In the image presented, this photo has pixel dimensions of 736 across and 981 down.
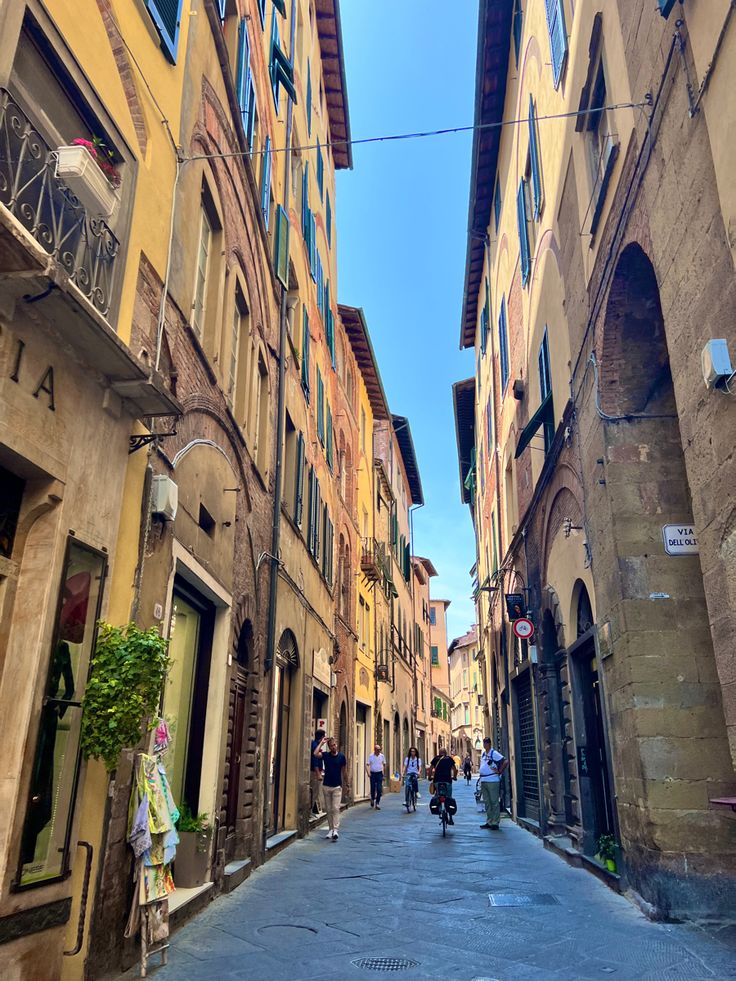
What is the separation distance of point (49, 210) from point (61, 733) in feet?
9.44

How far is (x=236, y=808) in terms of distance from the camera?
8773 mm

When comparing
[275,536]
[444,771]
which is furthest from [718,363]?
[444,771]

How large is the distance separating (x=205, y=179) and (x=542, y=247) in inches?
226

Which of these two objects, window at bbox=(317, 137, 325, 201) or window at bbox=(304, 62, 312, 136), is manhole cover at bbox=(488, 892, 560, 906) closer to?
window at bbox=(304, 62, 312, 136)

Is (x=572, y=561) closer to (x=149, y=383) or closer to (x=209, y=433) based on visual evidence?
(x=209, y=433)

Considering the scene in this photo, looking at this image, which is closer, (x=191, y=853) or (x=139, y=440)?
(x=139, y=440)

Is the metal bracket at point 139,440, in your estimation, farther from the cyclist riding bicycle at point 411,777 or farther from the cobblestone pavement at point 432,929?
the cyclist riding bicycle at point 411,777

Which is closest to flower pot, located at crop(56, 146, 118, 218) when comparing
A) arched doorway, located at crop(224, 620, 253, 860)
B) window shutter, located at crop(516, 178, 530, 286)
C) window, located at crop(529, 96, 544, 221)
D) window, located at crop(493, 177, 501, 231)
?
arched doorway, located at crop(224, 620, 253, 860)

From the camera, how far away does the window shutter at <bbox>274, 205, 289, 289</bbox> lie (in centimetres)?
1207

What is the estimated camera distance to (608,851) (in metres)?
8.07

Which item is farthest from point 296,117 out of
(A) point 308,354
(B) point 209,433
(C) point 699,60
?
(C) point 699,60

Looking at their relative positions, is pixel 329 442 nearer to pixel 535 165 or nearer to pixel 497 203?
pixel 497 203

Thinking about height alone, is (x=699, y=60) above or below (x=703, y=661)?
above

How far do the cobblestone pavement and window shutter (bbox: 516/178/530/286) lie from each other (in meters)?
9.13
